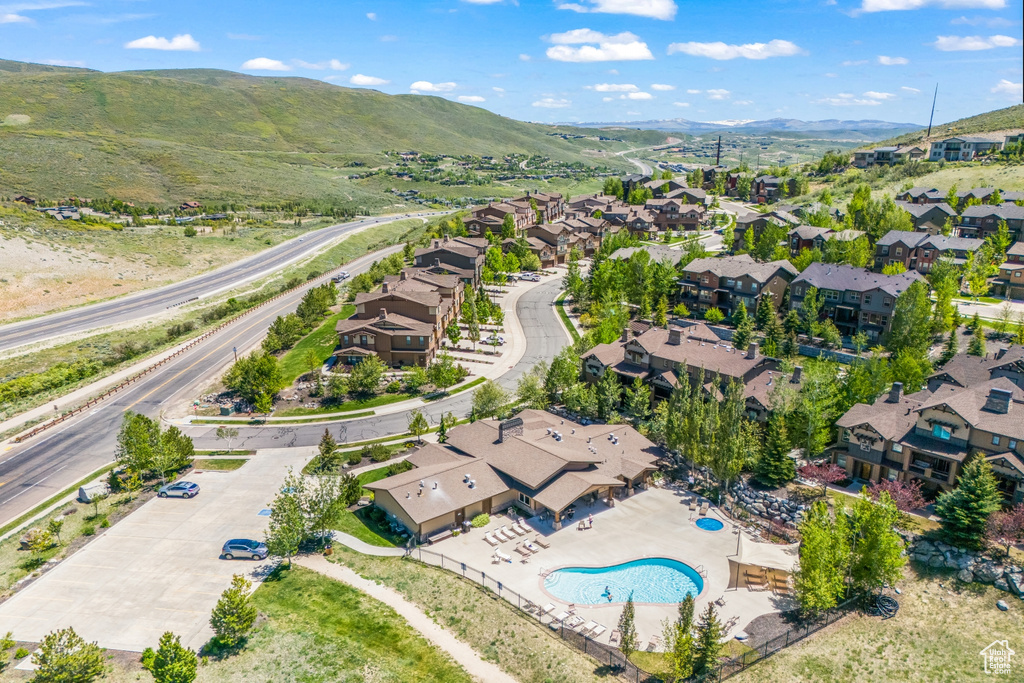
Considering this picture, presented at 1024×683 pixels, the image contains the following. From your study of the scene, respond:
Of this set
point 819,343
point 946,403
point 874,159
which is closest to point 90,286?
point 819,343

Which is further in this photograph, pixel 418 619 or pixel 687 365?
pixel 687 365

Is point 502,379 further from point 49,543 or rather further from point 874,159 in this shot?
point 874,159

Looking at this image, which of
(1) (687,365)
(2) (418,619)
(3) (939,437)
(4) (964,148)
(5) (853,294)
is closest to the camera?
(2) (418,619)

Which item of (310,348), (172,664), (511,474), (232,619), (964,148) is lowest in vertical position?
(232,619)

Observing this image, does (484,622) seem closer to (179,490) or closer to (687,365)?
(179,490)

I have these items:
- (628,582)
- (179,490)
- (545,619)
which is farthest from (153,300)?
(628,582)

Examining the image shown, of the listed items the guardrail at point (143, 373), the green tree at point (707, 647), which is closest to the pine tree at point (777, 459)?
the green tree at point (707, 647)
